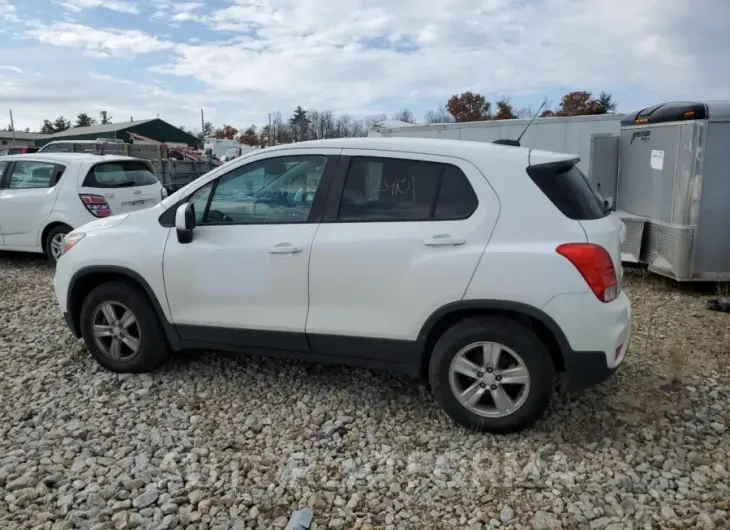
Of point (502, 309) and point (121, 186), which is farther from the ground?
point (121, 186)

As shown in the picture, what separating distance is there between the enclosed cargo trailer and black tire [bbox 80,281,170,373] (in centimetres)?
586

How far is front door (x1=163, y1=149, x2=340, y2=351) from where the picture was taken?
3717 millimetres

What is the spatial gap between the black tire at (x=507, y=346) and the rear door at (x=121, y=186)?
5.86 meters

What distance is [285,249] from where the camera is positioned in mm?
3672

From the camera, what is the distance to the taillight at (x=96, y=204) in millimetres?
7926


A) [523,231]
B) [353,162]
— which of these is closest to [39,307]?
[353,162]

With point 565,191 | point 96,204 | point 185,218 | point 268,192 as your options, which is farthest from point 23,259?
point 565,191

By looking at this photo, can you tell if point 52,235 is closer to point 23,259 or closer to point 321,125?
point 23,259

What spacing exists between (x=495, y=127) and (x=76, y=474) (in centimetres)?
Result: 1311

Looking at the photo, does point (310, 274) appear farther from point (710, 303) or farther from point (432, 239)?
point (710, 303)

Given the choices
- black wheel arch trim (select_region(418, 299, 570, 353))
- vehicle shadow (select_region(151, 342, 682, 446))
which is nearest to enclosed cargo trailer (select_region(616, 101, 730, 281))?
vehicle shadow (select_region(151, 342, 682, 446))

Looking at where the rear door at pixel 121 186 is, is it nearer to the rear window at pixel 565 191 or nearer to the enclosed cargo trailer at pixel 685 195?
the rear window at pixel 565 191

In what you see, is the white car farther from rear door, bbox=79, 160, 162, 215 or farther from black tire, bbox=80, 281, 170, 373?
black tire, bbox=80, 281, 170, 373

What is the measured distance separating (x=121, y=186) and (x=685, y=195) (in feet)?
24.5
